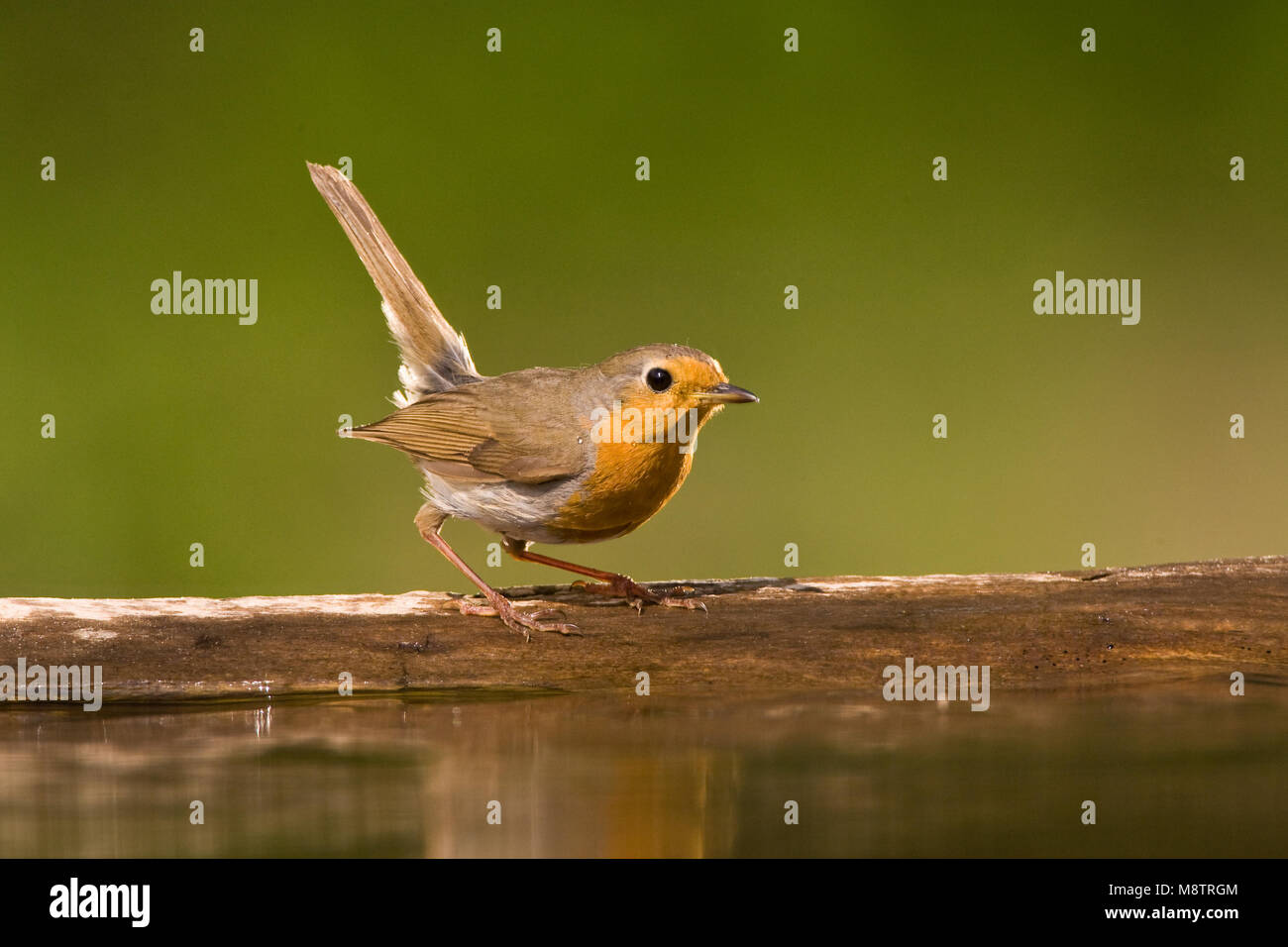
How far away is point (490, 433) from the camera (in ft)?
12.9

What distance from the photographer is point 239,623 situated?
323 centimetres

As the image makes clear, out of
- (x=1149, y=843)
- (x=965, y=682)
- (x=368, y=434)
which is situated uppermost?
(x=368, y=434)

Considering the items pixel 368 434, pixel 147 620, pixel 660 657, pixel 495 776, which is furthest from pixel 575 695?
pixel 368 434

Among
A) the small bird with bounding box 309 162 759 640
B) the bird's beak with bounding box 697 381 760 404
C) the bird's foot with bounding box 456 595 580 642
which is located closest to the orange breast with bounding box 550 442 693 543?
the small bird with bounding box 309 162 759 640

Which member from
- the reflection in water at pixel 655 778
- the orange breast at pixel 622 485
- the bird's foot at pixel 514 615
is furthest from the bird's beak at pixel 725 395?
the reflection in water at pixel 655 778

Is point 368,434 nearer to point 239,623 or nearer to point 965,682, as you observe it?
point 239,623

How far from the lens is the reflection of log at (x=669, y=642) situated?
3.14 meters

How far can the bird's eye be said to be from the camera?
3.72 metres

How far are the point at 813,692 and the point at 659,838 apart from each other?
1.22 meters

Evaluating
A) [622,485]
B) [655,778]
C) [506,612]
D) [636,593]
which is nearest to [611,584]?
[636,593]

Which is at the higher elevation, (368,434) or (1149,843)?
(368,434)

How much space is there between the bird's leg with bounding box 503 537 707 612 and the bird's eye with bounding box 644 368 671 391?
0.57 meters

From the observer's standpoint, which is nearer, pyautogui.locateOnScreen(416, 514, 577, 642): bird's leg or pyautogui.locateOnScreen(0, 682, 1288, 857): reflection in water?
pyautogui.locateOnScreen(0, 682, 1288, 857): reflection in water

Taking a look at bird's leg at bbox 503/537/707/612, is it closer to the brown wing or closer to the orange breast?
the orange breast
